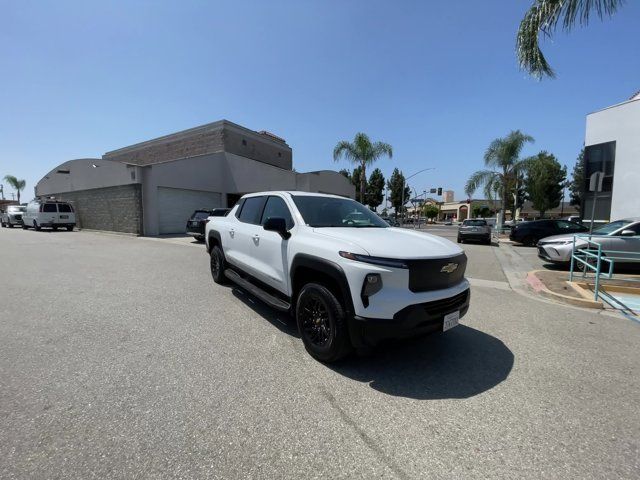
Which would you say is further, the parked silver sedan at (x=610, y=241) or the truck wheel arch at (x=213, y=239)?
the parked silver sedan at (x=610, y=241)

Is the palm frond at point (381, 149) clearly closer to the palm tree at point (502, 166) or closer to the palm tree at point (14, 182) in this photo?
the palm tree at point (502, 166)

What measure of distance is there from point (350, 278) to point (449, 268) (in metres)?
1.09

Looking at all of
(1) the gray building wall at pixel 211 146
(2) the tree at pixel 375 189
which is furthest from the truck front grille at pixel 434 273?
(2) the tree at pixel 375 189

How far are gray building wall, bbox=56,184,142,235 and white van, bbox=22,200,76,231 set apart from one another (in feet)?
4.45

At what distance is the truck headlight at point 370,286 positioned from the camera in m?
2.76

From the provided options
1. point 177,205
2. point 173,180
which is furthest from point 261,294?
point 177,205

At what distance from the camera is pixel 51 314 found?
466 cm

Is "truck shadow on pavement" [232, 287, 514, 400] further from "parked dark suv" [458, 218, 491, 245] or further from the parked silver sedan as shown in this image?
"parked dark suv" [458, 218, 491, 245]

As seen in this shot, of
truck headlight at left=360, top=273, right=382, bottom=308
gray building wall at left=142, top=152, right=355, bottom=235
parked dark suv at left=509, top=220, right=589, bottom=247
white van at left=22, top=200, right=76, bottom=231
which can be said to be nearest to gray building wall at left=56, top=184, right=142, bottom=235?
gray building wall at left=142, top=152, right=355, bottom=235

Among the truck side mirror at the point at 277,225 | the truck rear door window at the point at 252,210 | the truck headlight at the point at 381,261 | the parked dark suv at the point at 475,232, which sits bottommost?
the parked dark suv at the point at 475,232

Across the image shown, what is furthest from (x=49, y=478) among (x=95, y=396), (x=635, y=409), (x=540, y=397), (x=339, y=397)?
(x=635, y=409)

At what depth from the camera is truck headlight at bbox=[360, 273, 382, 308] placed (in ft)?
9.06

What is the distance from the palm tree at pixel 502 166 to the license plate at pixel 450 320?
2970cm

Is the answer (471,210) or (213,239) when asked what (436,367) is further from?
(471,210)
